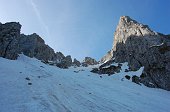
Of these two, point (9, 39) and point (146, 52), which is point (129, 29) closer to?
point (146, 52)

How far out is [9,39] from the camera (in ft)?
207

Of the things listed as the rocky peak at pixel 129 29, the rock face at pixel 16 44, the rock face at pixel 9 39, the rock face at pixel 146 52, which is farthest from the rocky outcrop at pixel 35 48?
the rocky peak at pixel 129 29

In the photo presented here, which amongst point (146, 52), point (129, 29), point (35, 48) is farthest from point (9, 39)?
point (129, 29)

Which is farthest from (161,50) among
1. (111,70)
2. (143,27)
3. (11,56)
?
(11,56)

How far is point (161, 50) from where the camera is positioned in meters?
65.1

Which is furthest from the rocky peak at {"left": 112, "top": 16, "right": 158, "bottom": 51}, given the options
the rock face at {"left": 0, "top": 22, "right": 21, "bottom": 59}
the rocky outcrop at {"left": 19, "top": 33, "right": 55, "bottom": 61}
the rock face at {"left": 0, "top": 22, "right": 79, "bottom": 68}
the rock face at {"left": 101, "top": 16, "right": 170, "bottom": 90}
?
the rock face at {"left": 0, "top": 22, "right": 21, "bottom": 59}

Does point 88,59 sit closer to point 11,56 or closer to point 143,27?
point 143,27

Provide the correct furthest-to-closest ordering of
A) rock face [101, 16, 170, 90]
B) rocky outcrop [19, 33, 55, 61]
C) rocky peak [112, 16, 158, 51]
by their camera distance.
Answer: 1. rocky outcrop [19, 33, 55, 61]
2. rocky peak [112, 16, 158, 51]
3. rock face [101, 16, 170, 90]

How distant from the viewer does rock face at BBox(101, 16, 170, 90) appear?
192 ft

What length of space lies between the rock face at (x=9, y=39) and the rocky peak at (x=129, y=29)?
4554 cm

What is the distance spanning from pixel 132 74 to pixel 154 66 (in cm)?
683

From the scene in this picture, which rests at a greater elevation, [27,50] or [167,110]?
[27,50]

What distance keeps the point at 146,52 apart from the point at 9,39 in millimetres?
42927

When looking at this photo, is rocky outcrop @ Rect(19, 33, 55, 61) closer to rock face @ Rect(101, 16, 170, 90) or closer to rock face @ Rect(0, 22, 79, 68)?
rock face @ Rect(0, 22, 79, 68)
